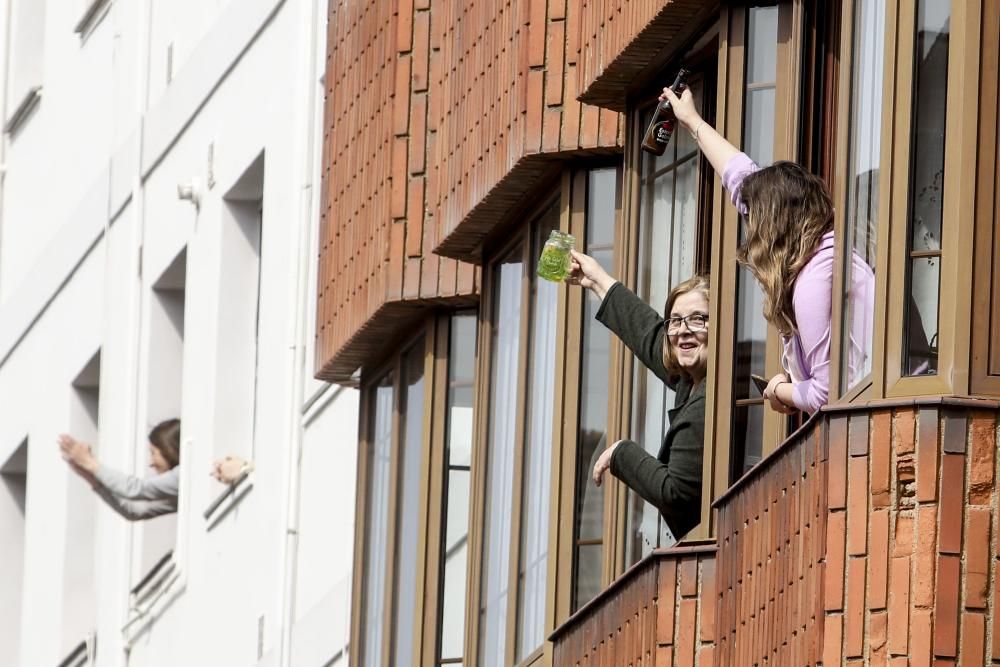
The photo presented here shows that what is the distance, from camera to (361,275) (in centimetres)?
1670

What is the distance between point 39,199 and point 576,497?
17.8 m

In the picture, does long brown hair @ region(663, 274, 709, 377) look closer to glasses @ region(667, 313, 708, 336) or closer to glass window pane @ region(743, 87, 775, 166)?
glasses @ region(667, 313, 708, 336)

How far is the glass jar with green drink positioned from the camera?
38.1ft

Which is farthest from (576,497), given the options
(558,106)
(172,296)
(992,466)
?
(172,296)

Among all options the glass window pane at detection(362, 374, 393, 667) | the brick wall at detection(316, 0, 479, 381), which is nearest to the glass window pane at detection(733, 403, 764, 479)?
the brick wall at detection(316, 0, 479, 381)

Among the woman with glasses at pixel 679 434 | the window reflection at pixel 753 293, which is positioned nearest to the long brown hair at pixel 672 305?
the woman with glasses at pixel 679 434

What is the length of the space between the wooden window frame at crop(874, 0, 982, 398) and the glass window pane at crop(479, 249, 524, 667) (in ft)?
18.8

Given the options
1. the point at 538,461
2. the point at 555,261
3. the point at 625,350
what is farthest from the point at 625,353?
the point at 538,461

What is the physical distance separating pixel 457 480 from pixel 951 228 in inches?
305

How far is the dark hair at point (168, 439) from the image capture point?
966 inches

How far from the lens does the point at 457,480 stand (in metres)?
15.8

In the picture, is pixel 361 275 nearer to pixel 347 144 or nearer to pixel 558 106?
pixel 347 144

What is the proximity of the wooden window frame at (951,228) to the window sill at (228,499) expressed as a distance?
13.7 meters

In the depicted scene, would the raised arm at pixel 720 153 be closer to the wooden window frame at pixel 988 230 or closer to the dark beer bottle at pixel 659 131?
the dark beer bottle at pixel 659 131
